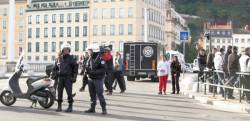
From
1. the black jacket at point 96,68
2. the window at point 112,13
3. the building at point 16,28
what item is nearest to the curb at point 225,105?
the black jacket at point 96,68

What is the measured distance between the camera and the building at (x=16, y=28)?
412ft

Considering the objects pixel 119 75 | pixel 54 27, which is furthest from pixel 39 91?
pixel 54 27

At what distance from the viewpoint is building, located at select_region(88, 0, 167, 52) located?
368ft

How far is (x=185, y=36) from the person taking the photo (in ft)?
114

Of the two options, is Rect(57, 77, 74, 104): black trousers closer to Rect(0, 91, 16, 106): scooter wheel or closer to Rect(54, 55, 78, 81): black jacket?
Rect(54, 55, 78, 81): black jacket

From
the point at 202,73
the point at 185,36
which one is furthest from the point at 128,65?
the point at 202,73

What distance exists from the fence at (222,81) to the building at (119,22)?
8744 centimetres

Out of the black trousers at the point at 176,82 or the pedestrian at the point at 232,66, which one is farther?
the black trousers at the point at 176,82

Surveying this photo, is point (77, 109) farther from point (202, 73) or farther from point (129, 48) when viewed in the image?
point (129, 48)

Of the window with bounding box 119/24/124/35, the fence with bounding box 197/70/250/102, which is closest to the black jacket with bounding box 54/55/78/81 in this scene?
the fence with bounding box 197/70/250/102

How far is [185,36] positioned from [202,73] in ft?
32.8

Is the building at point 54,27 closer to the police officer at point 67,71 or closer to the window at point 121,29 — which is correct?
the window at point 121,29

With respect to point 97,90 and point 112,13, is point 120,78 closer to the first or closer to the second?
point 97,90

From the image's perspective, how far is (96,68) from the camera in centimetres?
1497
